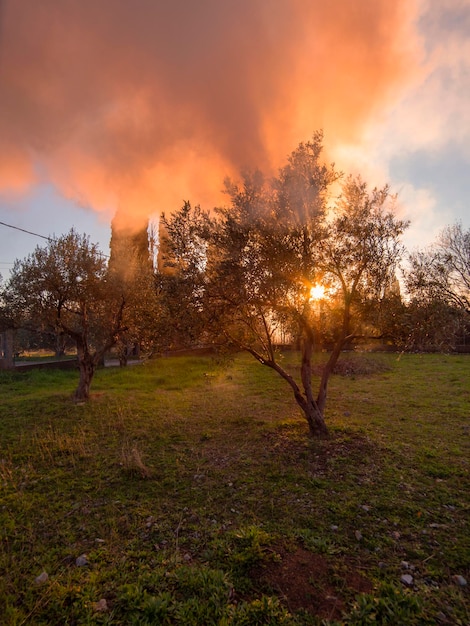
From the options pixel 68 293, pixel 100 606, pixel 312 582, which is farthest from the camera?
pixel 68 293

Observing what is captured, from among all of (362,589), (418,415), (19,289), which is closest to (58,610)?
(362,589)

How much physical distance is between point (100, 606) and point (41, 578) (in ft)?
3.79

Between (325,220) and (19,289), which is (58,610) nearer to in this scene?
(325,220)

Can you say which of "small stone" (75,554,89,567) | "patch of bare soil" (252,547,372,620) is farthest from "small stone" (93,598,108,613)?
"patch of bare soil" (252,547,372,620)

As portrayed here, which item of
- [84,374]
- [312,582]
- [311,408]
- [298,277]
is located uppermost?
[298,277]

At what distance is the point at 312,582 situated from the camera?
15.0 feet

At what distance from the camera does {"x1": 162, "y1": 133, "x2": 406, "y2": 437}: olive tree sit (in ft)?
29.8

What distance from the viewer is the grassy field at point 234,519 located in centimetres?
420

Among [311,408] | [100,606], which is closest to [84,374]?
[311,408]

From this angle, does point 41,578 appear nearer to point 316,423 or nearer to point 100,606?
point 100,606

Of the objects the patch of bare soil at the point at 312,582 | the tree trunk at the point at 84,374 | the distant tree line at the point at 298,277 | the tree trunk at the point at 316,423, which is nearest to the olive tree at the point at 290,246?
the distant tree line at the point at 298,277

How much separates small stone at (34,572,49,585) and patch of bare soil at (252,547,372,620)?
2.90 metres

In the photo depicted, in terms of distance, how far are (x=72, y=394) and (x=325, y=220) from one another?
1543cm

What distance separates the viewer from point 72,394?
17734 mm
